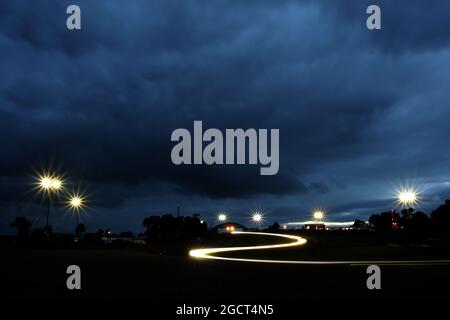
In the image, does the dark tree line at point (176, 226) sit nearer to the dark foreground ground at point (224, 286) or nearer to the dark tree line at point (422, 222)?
the dark tree line at point (422, 222)

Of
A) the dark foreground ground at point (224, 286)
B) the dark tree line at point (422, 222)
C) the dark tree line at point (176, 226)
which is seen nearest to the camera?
the dark foreground ground at point (224, 286)

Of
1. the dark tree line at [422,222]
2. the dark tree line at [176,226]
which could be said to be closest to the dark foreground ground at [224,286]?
the dark tree line at [422,222]

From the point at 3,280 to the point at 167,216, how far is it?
123677 mm

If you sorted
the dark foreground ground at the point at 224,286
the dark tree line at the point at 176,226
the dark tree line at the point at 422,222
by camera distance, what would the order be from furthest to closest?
the dark tree line at the point at 176,226, the dark tree line at the point at 422,222, the dark foreground ground at the point at 224,286

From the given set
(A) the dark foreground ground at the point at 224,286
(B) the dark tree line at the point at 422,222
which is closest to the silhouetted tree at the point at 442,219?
(B) the dark tree line at the point at 422,222

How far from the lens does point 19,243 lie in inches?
2012

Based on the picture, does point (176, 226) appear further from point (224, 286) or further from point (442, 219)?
point (224, 286)

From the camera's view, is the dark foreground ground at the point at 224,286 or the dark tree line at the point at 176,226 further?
the dark tree line at the point at 176,226

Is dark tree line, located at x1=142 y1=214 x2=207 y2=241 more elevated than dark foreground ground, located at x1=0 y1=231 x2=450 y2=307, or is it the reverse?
dark tree line, located at x1=142 y1=214 x2=207 y2=241

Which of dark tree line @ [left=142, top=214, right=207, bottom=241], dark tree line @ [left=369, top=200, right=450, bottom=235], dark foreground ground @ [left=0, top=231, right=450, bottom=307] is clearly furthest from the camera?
dark tree line @ [left=142, top=214, right=207, bottom=241]

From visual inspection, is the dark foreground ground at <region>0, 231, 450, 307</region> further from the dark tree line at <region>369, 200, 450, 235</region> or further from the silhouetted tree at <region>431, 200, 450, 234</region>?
the silhouetted tree at <region>431, 200, 450, 234</region>

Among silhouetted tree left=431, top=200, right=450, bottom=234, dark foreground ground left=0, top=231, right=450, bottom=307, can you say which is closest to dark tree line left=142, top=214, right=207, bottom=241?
silhouetted tree left=431, top=200, right=450, bottom=234

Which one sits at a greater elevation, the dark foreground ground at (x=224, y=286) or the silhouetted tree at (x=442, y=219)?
the silhouetted tree at (x=442, y=219)
